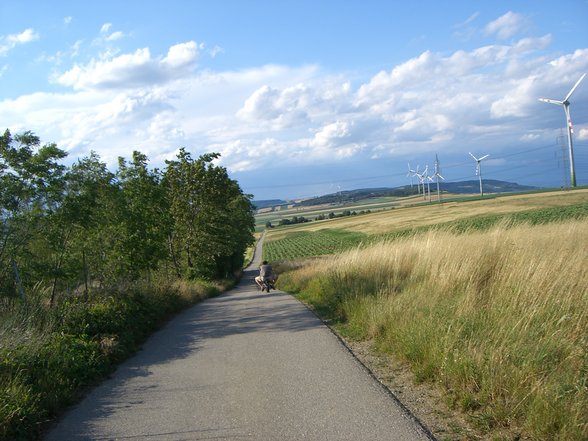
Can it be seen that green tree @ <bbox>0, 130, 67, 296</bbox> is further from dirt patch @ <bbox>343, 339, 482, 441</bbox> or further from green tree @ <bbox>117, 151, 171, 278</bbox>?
dirt patch @ <bbox>343, 339, 482, 441</bbox>

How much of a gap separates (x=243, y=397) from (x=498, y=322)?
3.01 m

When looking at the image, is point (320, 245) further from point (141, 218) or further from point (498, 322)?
point (498, 322)

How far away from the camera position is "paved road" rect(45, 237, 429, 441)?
468 cm

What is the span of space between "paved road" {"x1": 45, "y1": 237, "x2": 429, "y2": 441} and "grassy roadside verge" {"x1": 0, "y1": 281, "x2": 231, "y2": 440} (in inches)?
10.6

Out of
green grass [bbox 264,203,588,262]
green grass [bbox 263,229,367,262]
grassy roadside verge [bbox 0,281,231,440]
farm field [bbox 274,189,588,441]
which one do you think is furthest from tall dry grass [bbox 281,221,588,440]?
green grass [bbox 263,229,367,262]

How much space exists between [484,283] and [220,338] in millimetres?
4942

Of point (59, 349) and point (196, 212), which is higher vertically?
point (196, 212)

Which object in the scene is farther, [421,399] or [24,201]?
[24,201]

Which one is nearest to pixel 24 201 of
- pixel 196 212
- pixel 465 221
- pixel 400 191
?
pixel 196 212

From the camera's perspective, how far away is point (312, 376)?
6.36m

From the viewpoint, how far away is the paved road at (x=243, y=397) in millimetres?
4684

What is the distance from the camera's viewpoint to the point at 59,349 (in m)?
7.28

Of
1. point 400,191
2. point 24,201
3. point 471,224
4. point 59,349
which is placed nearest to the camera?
point 59,349

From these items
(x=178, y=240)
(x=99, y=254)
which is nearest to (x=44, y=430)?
(x=99, y=254)
